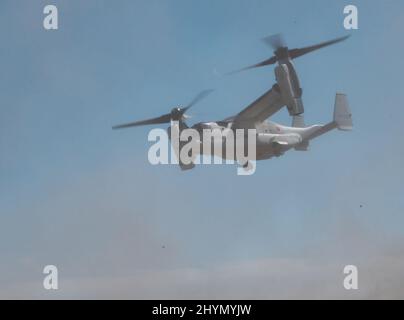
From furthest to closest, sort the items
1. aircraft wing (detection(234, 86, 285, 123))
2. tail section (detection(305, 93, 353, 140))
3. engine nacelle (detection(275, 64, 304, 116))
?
1. tail section (detection(305, 93, 353, 140))
2. aircraft wing (detection(234, 86, 285, 123))
3. engine nacelle (detection(275, 64, 304, 116))

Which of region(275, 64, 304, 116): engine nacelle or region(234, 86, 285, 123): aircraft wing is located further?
region(234, 86, 285, 123): aircraft wing

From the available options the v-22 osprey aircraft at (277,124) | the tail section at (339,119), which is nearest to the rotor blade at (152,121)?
the v-22 osprey aircraft at (277,124)

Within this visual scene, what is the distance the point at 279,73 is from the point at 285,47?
1.86 m

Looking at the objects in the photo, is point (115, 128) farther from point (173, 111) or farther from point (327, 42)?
point (327, 42)

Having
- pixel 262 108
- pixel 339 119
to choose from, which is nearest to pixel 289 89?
pixel 262 108

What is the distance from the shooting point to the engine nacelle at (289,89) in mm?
44500

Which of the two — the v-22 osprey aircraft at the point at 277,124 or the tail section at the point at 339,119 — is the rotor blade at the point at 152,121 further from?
the tail section at the point at 339,119

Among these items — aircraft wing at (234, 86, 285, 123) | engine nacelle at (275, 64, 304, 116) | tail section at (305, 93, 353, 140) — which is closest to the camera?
engine nacelle at (275, 64, 304, 116)

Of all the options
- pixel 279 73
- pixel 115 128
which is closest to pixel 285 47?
pixel 279 73

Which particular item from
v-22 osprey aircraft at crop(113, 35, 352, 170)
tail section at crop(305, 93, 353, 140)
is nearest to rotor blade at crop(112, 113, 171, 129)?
v-22 osprey aircraft at crop(113, 35, 352, 170)

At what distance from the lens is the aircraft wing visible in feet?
154

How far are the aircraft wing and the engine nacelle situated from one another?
1.65 m

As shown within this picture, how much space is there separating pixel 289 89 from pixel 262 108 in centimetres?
434

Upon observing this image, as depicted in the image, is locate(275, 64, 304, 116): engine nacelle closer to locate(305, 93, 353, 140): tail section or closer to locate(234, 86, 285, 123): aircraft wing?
locate(234, 86, 285, 123): aircraft wing
